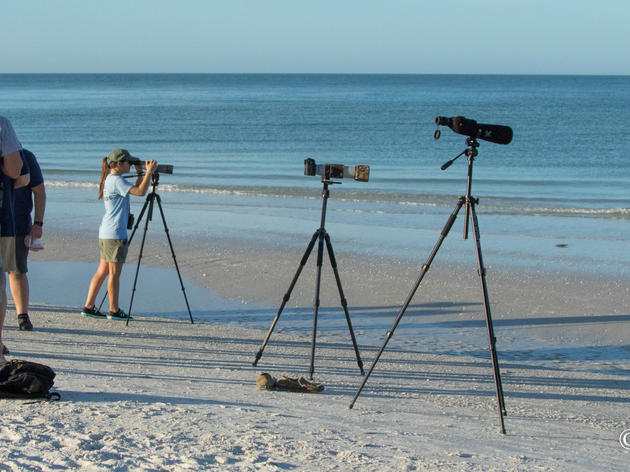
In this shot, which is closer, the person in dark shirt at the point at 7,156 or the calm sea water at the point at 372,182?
the person in dark shirt at the point at 7,156

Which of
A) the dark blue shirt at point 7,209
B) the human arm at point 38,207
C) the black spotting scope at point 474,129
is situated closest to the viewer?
the black spotting scope at point 474,129

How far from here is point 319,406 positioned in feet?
13.8

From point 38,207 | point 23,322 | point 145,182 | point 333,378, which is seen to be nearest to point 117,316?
point 23,322

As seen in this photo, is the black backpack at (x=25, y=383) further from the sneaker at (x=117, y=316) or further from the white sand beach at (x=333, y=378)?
the sneaker at (x=117, y=316)

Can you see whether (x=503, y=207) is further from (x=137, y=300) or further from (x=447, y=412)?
(x=447, y=412)

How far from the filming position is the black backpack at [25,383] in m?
3.81

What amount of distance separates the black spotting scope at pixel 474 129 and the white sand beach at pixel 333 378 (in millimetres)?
1543

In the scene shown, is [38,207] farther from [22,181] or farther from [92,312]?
[92,312]

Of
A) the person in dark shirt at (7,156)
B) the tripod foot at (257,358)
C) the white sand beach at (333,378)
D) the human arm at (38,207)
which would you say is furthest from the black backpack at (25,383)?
the human arm at (38,207)

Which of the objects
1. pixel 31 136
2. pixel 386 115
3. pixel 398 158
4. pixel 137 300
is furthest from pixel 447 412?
pixel 386 115

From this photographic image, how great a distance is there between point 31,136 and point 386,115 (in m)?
22.7

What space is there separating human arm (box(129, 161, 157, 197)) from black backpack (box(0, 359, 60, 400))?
2.40m

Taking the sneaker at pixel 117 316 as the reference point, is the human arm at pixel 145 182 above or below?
above

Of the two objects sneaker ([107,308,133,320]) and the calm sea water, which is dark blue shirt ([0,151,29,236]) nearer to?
sneaker ([107,308,133,320])
